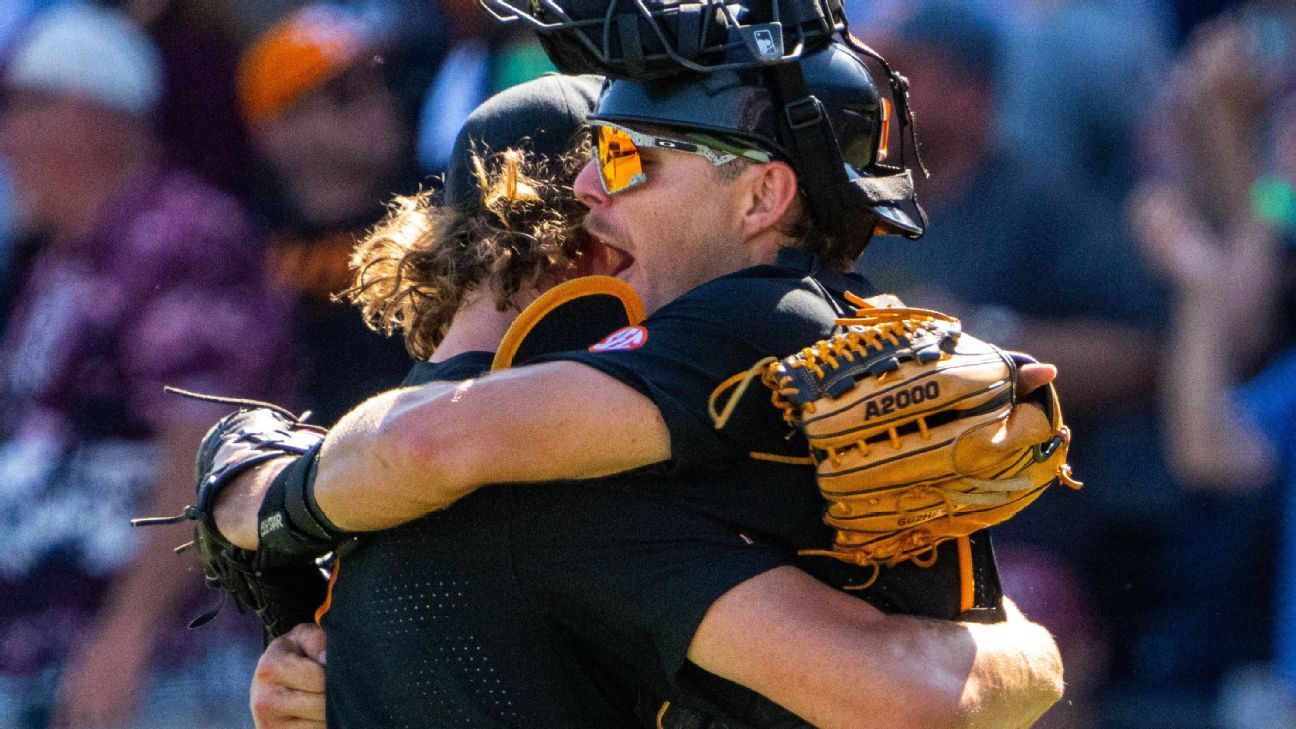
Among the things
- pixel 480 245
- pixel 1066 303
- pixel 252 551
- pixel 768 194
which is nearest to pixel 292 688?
pixel 252 551

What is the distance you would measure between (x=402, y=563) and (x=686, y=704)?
1.45ft

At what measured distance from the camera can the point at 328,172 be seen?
5504mm

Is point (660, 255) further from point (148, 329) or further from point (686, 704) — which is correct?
point (148, 329)

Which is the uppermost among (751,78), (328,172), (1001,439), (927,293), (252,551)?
(751,78)

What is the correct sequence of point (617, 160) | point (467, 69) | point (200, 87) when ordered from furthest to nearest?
point (200, 87) < point (467, 69) < point (617, 160)

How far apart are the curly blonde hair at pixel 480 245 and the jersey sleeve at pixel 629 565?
0.42 meters

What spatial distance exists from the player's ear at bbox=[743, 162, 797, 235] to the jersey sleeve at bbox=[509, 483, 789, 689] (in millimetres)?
446

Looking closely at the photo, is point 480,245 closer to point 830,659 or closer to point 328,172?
point 830,659

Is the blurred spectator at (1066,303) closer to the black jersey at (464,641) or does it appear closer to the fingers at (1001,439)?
the fingers at (1001,439)

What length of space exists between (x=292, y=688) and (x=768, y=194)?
1020 mm

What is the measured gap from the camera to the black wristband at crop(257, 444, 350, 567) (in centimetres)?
233

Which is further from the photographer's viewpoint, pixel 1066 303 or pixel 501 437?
pixel 1066 303

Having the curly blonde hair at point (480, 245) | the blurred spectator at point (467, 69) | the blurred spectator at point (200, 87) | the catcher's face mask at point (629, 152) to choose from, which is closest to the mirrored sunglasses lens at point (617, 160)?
the catcher's face mask at point (629, 152)

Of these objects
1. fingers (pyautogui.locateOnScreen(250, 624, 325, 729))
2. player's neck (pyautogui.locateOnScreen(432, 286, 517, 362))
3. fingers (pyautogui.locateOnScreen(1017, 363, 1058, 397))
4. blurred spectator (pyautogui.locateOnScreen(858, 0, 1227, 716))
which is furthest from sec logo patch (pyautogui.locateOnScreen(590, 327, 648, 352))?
blurred spectator (pyautogui.locateOnScreen(858, 0, 1227, 716))
